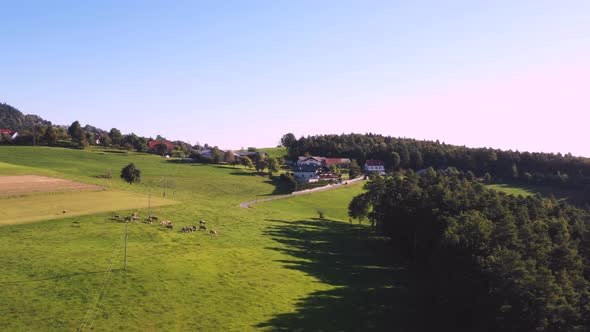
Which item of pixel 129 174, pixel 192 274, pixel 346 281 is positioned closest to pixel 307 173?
pixel 129 174

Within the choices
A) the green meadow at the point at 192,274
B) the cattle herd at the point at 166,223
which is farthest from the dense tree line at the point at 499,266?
the cattle herd at the point at 166,223

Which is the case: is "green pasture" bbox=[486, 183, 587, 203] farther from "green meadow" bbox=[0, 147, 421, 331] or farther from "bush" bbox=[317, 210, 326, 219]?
"green meadow" bbox=[0, 147, 421, 331]

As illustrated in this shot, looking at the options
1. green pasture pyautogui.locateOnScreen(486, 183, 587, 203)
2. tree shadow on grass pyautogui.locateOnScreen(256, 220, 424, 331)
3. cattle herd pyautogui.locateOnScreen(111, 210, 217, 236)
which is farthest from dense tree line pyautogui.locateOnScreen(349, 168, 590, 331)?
green pasture pyautogui.locateOnScreen(486, 183, 587, 203)

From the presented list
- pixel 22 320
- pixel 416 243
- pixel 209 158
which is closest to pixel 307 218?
pixel 416 243

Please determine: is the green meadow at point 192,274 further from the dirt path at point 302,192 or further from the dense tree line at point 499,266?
the dirt path at point 302,192

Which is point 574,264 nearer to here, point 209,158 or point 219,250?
point 219,250

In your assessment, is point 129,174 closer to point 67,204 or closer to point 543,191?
point 67,204
